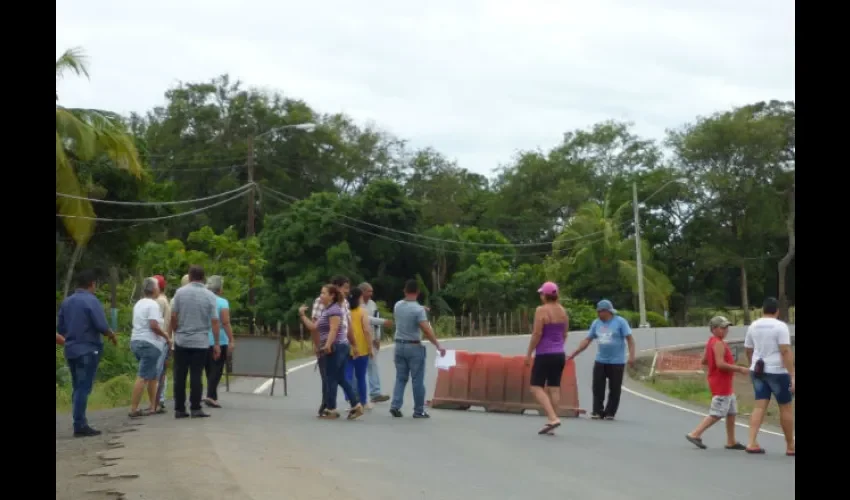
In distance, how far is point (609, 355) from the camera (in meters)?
18.6

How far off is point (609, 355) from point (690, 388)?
10.3 m

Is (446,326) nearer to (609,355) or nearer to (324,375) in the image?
(609,355)

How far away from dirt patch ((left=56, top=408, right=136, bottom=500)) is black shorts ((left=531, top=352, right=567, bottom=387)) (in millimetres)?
5135

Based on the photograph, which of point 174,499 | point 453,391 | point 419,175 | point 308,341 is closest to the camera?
point 174,499

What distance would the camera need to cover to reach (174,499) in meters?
9.61

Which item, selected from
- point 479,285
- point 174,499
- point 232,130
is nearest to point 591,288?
point 479,285

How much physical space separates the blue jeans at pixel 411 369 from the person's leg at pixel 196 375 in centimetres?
284

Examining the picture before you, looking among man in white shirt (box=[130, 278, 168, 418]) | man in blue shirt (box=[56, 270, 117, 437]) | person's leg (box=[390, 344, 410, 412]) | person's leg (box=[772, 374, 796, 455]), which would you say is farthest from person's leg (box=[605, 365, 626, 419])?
man in blue shirt (box=[56, 270, 117, 437])

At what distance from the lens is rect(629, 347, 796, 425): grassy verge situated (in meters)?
24.0

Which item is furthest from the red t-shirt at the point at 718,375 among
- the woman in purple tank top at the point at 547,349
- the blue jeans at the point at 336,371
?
the blue jeans at the point at 336,371

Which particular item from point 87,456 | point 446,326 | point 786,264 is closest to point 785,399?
point 87,456

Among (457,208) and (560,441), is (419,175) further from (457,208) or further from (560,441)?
(560,441)

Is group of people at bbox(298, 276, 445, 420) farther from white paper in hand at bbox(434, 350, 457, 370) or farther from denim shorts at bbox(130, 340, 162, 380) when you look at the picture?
denim shorts at bbox(130, 340, 162, 380)
